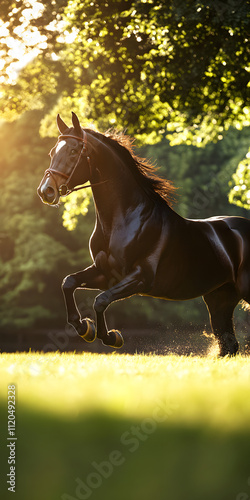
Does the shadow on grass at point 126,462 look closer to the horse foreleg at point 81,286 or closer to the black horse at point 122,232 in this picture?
the black horse at point 122,232

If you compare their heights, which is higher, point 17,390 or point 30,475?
point 30,475

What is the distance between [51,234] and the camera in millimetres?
31844

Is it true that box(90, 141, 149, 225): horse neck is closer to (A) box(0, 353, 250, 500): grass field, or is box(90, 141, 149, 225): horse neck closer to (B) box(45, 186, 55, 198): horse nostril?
(B) box(45, 186, 55, 198): horse nostril

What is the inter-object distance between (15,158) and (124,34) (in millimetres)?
21504

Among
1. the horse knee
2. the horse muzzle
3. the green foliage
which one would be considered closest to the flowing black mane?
the horse muzzle

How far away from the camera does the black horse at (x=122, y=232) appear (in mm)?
6816

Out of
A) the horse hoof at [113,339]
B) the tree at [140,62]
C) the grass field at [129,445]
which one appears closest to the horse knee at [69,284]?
the horse hoof at [113,339]

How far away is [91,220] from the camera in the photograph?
102 ft

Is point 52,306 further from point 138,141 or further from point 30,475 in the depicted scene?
point 30,475

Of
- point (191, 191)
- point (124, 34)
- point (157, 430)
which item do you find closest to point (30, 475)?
point (157, 430)

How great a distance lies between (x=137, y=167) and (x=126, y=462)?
510cm

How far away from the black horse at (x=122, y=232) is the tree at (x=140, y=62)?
4.41 metres

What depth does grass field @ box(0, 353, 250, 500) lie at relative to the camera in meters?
2.84

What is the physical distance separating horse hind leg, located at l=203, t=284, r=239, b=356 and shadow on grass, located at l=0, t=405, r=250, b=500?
19.2 feet
